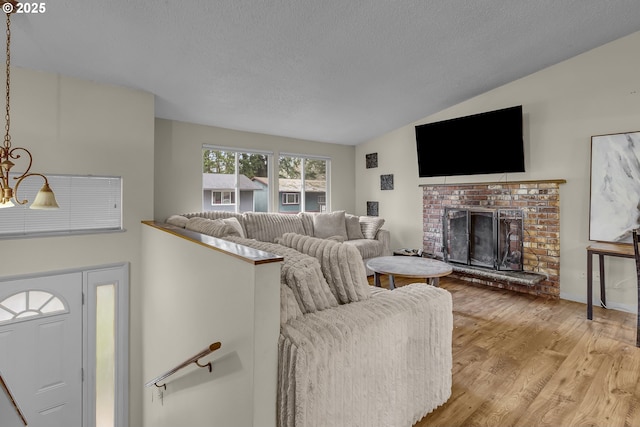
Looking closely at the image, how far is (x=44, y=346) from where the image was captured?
310 cm

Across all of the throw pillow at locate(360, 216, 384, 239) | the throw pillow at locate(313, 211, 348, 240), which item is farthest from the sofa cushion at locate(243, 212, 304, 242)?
the throw pillow at locate(360, 216, 384, 239)

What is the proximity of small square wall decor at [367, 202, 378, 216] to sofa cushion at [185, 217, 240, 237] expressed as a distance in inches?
158

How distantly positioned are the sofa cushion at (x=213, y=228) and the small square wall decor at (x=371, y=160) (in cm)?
411

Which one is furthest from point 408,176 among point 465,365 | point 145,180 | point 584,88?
point 145,180

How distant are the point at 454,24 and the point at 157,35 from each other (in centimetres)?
263

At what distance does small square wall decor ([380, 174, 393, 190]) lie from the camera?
5.89m

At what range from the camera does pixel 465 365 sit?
2406 mm

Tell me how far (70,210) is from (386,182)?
4768 mm

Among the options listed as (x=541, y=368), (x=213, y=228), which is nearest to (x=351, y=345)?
(x=213, y=228)

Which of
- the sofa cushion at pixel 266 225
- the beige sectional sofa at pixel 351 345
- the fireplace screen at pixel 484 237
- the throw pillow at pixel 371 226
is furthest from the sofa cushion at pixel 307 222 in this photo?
the beige sectional sofa at pixel 351 345

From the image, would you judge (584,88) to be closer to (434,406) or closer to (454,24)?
(454,24)

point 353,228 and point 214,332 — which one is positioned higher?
point 353,228

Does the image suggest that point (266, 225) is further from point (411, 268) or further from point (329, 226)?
point (411, 268)

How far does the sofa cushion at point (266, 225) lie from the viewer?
183 inches
